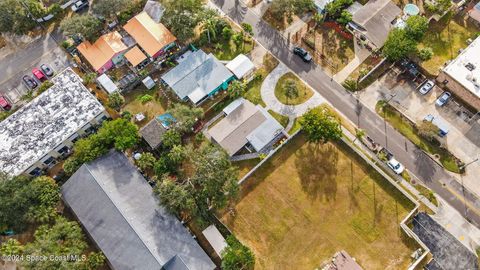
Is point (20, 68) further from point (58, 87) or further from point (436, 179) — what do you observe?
point (436, 179)

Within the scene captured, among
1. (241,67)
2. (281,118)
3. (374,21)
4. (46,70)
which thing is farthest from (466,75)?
(46,70)

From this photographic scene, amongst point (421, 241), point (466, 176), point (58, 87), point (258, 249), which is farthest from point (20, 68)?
point (466, 176)

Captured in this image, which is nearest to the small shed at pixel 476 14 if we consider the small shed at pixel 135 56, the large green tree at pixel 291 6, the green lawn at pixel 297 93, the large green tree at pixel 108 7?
the large green tree at pixel 291 6

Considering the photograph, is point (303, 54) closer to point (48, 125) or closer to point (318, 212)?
point (318, 212)

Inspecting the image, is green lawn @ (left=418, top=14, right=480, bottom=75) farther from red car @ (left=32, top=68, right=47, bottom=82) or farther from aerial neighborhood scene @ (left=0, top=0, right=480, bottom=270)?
red car @ (left=32, top=68, right=47, bottom=82)

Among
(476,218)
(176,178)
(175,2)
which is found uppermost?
(175,2)

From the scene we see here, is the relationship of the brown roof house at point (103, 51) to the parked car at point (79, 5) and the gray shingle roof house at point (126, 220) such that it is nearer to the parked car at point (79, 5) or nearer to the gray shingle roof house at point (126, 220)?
the parked car at point (79, 5)
